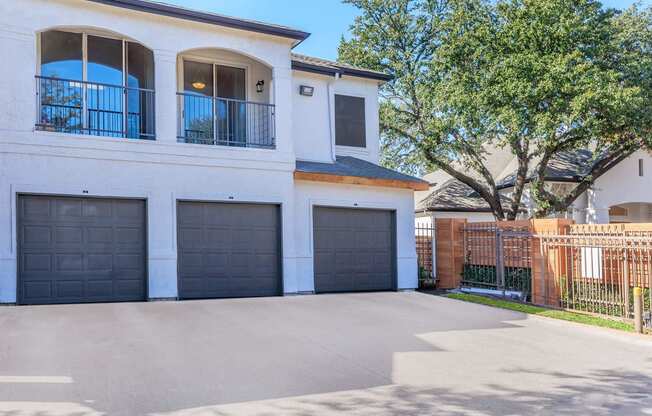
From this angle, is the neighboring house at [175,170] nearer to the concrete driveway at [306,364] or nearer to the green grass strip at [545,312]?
the concrete driveway at [306,364]

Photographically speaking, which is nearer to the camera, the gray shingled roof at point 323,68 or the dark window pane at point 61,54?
the dark window pane at point 61,54

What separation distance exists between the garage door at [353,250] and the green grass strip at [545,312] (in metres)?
2.01

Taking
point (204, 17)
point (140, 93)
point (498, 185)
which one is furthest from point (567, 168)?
point (140, 93)

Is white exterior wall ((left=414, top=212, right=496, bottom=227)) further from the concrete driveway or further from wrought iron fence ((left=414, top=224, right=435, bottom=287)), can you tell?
the concrete driveway

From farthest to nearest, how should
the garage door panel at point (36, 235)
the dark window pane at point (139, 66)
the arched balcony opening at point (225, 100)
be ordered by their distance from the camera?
the arched balcony opening at point (225, 100)
the dark window pane at point (139, 66)
the garage door panel at point (36, 235)

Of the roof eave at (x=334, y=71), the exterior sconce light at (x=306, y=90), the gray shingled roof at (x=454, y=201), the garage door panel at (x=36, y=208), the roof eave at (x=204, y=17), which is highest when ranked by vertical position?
the roof eave at (x=204, y=17)

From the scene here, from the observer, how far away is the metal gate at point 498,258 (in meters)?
14.2

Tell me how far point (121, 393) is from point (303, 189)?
934 cm

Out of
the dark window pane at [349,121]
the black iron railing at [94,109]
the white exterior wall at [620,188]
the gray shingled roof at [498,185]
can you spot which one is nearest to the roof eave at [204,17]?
the black iron railing at [94,109]

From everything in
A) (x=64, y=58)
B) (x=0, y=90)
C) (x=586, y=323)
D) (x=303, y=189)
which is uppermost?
(x=64, y=58)

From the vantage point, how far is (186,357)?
296 inches

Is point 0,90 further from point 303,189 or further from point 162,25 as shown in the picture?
point 303,189

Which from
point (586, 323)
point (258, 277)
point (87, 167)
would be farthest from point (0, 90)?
point (586, 323)

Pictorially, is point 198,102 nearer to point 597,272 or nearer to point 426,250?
point 426,250
